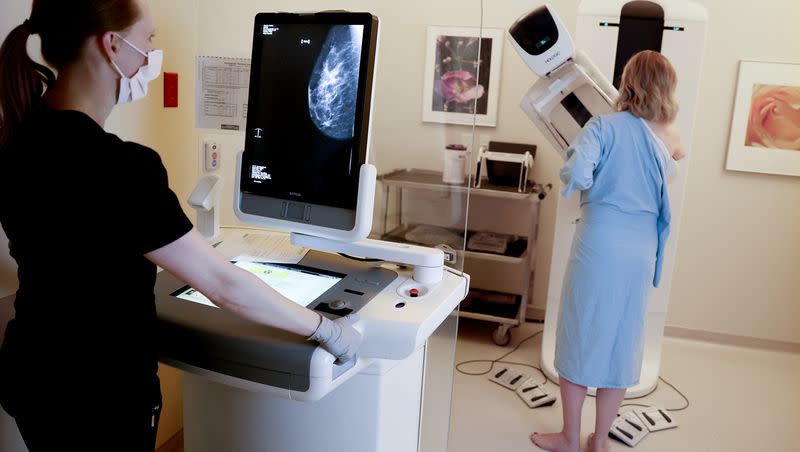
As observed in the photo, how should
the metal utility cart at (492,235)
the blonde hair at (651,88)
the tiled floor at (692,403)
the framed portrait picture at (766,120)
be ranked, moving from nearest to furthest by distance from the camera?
1. the metal utility cart at (492,235)
2. the blonde hair at (651,88)
3. the tiled floor at (692,403)
4. the framed portrait picture at (766,120)

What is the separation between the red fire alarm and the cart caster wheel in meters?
2.05

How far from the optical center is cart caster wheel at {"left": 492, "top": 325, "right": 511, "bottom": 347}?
3486mm

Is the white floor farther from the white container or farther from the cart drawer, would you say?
the white container

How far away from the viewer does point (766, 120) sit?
3.45 meters

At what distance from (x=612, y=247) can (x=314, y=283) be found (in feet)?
4.14

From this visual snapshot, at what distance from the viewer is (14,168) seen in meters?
1.04

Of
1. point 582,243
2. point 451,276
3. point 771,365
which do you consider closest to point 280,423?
point 451,276

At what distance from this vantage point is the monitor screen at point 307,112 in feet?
4.45

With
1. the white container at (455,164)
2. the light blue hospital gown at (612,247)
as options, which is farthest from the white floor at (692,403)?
the white container at (455,164)

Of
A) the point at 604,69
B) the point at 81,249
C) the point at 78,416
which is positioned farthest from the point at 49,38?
the point at 604,69

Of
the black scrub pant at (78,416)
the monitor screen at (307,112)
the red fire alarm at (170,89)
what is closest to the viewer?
the black scrub pant at (78,416)

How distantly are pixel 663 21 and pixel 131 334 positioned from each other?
248cm

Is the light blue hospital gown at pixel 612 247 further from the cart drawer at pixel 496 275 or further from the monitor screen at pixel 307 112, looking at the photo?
the cart drawer at pixel 496 275

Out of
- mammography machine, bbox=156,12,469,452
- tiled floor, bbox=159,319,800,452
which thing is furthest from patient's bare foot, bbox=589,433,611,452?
mammography machine, bbox=156,12,469,452
